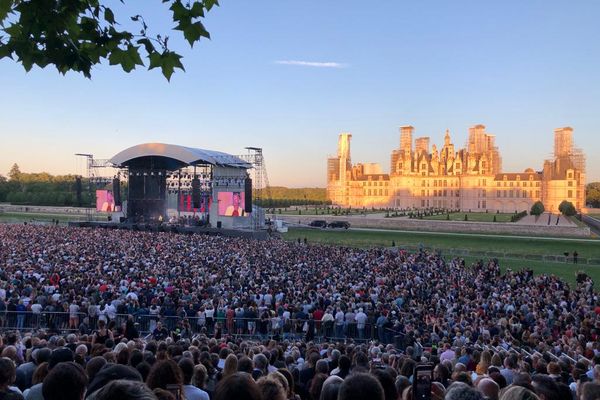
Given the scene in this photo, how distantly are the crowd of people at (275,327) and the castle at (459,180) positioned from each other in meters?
92.9

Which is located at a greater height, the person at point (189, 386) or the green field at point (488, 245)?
the person at point (189, 386)

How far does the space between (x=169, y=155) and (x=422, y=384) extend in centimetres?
4573

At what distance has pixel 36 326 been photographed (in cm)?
1286

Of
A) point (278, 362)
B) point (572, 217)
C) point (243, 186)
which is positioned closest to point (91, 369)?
point (278, 362)

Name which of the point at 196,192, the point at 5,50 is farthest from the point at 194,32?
the point at 196,192

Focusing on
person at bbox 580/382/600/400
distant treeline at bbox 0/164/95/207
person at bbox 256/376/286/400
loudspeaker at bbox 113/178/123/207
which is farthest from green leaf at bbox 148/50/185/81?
distant treeline at bbox 0/164/95/207

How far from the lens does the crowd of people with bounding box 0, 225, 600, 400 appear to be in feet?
12.6

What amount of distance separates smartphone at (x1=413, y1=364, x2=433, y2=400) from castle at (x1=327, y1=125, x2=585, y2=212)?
114294 millimetres

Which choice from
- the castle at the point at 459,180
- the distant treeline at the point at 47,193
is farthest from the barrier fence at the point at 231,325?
the castle at the point at 459,180

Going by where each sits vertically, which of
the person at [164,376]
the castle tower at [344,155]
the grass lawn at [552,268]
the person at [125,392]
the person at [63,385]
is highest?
the castle tower at [344,155]

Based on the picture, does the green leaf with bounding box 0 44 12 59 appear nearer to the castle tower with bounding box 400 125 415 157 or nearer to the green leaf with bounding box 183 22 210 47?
the green leaf with bounding box 183 22 210 47

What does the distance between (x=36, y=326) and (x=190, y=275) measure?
6699 millimetres

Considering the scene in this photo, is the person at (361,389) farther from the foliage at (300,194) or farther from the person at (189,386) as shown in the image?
the foliage at (300,194)

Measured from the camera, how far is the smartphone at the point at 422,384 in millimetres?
3391
